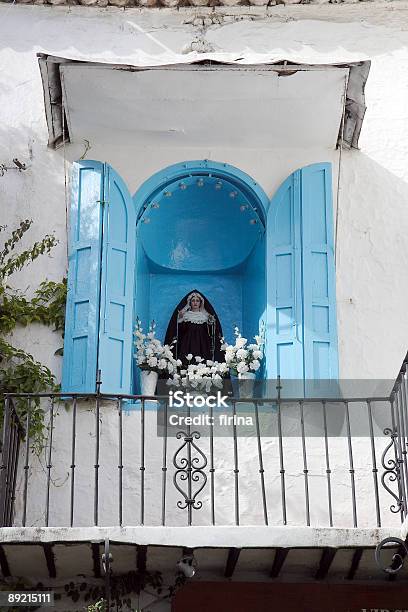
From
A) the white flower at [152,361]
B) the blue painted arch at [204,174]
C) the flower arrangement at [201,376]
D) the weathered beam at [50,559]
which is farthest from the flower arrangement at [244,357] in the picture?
the weathered beam at [50,559]

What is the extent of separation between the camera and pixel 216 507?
872cm

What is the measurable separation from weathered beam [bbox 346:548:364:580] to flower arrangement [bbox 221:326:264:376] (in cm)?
194

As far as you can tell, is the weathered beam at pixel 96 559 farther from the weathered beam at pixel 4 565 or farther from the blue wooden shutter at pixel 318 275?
the blue wooden shutter at pixel 318 275

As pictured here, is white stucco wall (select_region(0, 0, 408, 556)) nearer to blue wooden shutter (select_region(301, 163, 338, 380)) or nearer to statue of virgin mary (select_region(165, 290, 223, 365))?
blue wooden shutter (select_region(301, 163, 338, 380))

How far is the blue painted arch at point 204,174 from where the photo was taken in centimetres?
983

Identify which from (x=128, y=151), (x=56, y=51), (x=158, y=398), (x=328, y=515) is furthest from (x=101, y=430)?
(x=56, y=51)

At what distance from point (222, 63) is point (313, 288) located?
1.75 m

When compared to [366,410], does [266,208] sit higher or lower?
higher

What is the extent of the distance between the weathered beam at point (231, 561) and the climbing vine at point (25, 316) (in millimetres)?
1690

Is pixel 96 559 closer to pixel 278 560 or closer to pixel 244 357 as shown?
pixel 278 560

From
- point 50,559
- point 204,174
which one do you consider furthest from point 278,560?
point 204,174

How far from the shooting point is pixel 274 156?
32.8ft

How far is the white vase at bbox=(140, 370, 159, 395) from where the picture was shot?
9.45 m

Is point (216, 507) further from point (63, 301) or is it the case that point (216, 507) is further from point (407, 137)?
point (407, 137)
